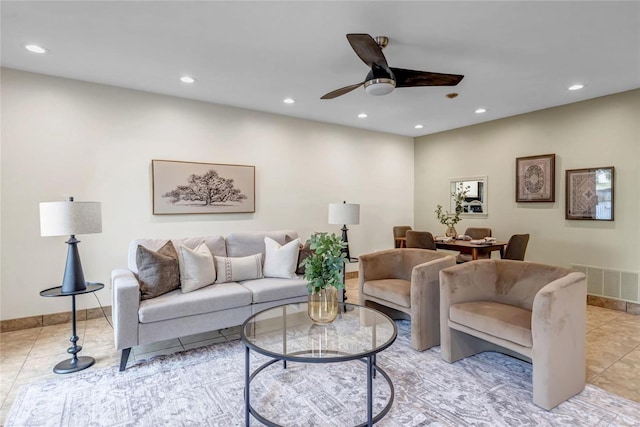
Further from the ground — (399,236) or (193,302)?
(399,236)

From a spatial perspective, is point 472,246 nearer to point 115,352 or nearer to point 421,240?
point 421,240

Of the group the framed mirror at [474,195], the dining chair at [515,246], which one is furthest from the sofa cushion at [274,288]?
the framed mirror at [474,195]

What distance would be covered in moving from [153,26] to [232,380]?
2.70 m

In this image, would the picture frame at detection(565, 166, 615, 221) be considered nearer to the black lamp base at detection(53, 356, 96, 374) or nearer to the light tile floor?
the light tile floor

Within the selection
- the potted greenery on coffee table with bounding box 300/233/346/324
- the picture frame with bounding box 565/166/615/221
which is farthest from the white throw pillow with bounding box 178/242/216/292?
the picture frame with bounding box 565/166/615/221

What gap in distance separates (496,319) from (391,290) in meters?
1.03

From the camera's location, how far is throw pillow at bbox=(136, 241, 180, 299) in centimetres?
283

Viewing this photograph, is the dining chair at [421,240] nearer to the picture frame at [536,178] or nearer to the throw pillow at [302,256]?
the picture frame at [536,178]

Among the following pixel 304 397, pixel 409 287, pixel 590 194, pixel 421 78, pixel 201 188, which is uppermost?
pixel 421 78

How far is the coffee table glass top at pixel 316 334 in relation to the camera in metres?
1.92

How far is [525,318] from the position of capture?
233 cm

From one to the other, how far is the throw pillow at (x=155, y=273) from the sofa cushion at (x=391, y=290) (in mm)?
1882

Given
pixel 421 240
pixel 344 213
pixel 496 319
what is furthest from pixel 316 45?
pixel 421 240

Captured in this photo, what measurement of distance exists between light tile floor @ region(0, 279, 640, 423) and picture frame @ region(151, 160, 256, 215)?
1521 mm
